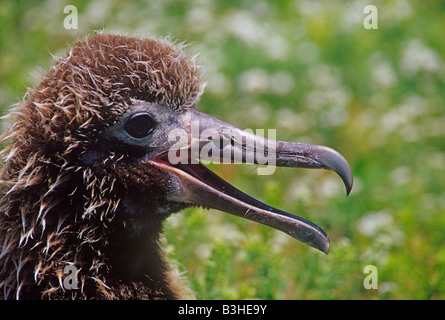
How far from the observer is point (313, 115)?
19.2 ft

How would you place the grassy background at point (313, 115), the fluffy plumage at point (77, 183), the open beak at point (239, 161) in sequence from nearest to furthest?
the fluffy plumage at point (77, 183) < the open beak at point (239, 161) < the grassy background at point (313, 115)

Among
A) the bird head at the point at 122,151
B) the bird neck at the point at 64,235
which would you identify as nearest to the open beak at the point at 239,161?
the bird head at the point at 122,151

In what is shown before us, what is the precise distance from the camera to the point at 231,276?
4.08 metres

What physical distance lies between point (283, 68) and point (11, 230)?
13.2 feet

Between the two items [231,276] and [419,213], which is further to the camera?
[419,213]

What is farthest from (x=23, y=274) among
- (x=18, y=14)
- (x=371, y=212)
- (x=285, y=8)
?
(x=285, y=8)

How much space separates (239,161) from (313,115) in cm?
301

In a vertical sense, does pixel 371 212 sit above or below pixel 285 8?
below

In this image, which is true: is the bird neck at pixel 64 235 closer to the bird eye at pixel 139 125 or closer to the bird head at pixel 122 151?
the bird head at pixel 122 151

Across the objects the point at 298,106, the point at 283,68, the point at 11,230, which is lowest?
the point at 11,230

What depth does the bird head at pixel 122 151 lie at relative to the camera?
2809mm

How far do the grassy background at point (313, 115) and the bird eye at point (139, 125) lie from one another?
803mm

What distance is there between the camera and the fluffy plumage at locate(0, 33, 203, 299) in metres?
2.80

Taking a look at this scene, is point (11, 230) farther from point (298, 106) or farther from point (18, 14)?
point (18, 14)
